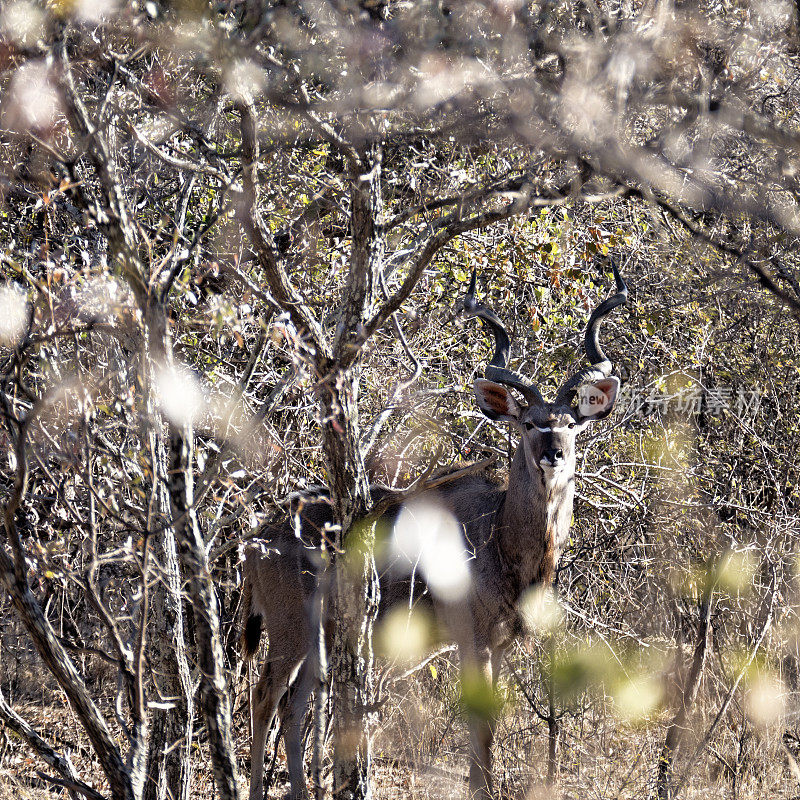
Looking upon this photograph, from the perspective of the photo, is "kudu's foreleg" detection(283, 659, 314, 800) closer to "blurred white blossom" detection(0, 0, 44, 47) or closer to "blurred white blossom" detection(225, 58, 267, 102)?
"blurred white blossom" detection(225, 58, 267, 102)

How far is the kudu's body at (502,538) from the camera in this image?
19.8 feet

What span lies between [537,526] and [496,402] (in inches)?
33.2

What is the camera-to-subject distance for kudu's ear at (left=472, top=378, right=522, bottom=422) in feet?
20.2

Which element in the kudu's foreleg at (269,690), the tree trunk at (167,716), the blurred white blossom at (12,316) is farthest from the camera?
the kudu's foreleg at (269,690)

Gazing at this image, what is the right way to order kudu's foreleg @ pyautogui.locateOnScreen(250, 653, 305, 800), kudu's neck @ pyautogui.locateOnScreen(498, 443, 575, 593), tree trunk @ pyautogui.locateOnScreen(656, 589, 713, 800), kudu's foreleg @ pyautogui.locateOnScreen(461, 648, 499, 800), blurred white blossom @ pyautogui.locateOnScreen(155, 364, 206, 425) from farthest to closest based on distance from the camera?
kudu's foreleg @ pyautogui.locateOnScreen(250, 653, 305, 800) → kudu's neck @ pyautogui.locateOnScreen(498, 443, 575, 593) → kudu's foreleg @ pyautogui.locateOnScreen(461, 648, 499, 800) → tree trunk @ pyautogui.locateOnScreen(656, 589, 713, 800) → blurred white blossom @ pyautogui.locateOnScreen(155, 364, 206, 425)

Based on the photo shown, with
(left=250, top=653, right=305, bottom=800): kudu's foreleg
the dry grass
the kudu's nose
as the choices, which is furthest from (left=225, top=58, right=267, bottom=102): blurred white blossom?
(left=250, top=653, right=305, bottom=800): kudu's foreleg

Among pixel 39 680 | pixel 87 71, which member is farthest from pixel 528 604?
pixel 39 680

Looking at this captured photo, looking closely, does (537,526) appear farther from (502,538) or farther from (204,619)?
(204,619)

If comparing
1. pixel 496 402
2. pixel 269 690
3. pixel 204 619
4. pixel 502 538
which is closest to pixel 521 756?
pixel 502 538

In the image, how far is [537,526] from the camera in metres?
6.20

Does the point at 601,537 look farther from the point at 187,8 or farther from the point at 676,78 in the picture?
the point at 187,8

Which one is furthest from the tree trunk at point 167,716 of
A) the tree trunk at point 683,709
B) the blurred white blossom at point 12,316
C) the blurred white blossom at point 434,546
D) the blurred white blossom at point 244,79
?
the tree trunk at point 683,709

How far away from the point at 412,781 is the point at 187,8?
16.3ft

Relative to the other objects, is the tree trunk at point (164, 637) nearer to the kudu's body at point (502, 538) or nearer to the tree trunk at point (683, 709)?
the kudu's body at point (502, 538)
